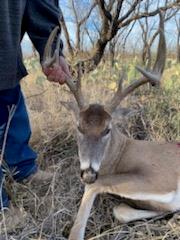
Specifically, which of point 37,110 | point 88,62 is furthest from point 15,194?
point 88,62

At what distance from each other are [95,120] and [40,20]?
0.98m

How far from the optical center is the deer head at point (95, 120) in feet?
11.7

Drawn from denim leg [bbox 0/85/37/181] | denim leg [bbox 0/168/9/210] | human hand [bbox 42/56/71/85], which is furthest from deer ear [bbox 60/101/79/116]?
denim leg [bbox 0/168/9/210]

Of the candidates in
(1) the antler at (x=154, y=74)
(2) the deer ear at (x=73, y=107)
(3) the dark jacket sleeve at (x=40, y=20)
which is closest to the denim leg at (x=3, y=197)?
(2) the deer ear at (x=73, y=107)

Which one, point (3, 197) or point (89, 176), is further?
point (3, 197)

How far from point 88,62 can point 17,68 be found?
4653mm

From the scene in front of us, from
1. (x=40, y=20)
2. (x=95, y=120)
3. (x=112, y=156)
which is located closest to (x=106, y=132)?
(x=95, y=120)

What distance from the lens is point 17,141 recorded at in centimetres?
422

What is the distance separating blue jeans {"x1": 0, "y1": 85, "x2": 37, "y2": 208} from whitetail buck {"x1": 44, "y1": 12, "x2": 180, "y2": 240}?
47 cm

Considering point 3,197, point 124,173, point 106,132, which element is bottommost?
point 3,197

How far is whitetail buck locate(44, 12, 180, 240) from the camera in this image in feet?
11.7

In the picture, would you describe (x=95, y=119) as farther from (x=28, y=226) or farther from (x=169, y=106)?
(x=169, y=106)

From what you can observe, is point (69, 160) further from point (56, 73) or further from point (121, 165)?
point (56, 73)

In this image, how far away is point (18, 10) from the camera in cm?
370
